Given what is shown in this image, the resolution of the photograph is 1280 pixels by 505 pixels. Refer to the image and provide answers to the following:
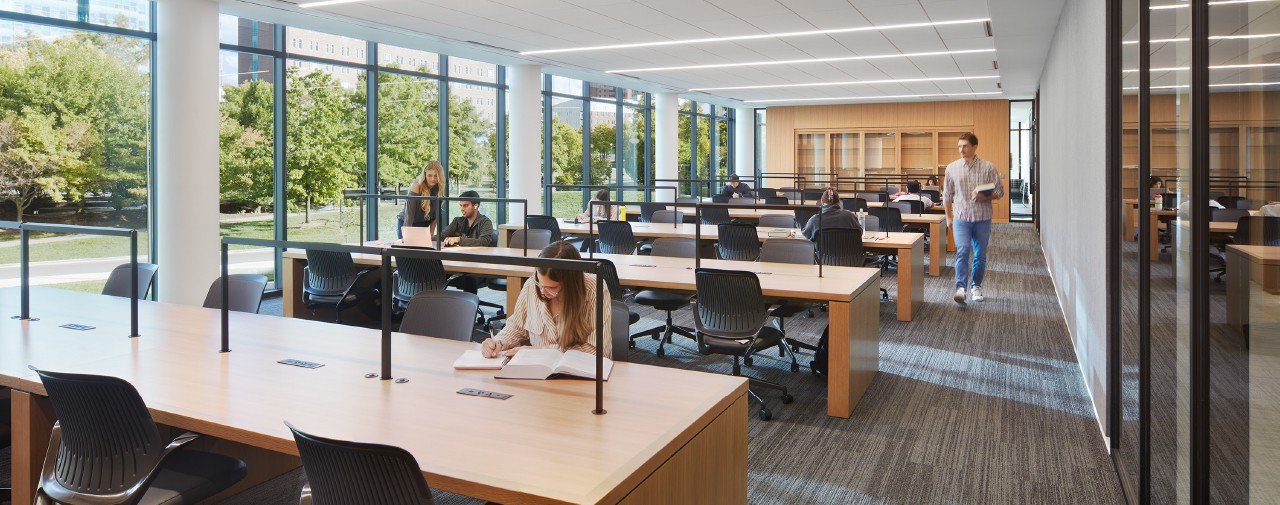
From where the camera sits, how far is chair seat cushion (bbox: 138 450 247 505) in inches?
94.0

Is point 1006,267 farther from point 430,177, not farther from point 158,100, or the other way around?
point 158,100

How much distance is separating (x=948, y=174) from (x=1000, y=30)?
1.58 meters

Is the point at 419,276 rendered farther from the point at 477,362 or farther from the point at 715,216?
the point at 715,216

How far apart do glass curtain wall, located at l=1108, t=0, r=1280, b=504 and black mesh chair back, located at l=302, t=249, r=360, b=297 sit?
469cm

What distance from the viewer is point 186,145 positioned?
6.88m

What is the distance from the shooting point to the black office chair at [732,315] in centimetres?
443

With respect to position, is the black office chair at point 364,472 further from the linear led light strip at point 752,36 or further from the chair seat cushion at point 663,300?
the linear led light strip at point 752,36

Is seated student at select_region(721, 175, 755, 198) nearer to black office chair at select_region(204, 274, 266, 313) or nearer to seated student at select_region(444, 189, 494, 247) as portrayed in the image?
seated student at select_region(444, 189, 494, 247)

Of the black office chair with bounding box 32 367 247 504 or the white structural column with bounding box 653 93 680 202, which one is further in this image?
the white structural column with bounding box 653 93 680 202

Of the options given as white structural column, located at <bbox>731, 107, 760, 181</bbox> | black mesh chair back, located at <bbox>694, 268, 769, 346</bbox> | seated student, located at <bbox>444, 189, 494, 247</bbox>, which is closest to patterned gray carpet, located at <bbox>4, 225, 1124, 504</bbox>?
black mesh chair back, located at <bbox>694, 268, 769, 346</bbox>

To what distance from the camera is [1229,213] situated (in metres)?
1.62

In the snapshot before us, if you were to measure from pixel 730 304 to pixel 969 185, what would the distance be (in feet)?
12.3

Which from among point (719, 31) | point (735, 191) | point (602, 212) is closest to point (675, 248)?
point (719, 31)

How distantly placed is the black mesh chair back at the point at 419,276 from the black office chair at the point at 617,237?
73.5 inches
